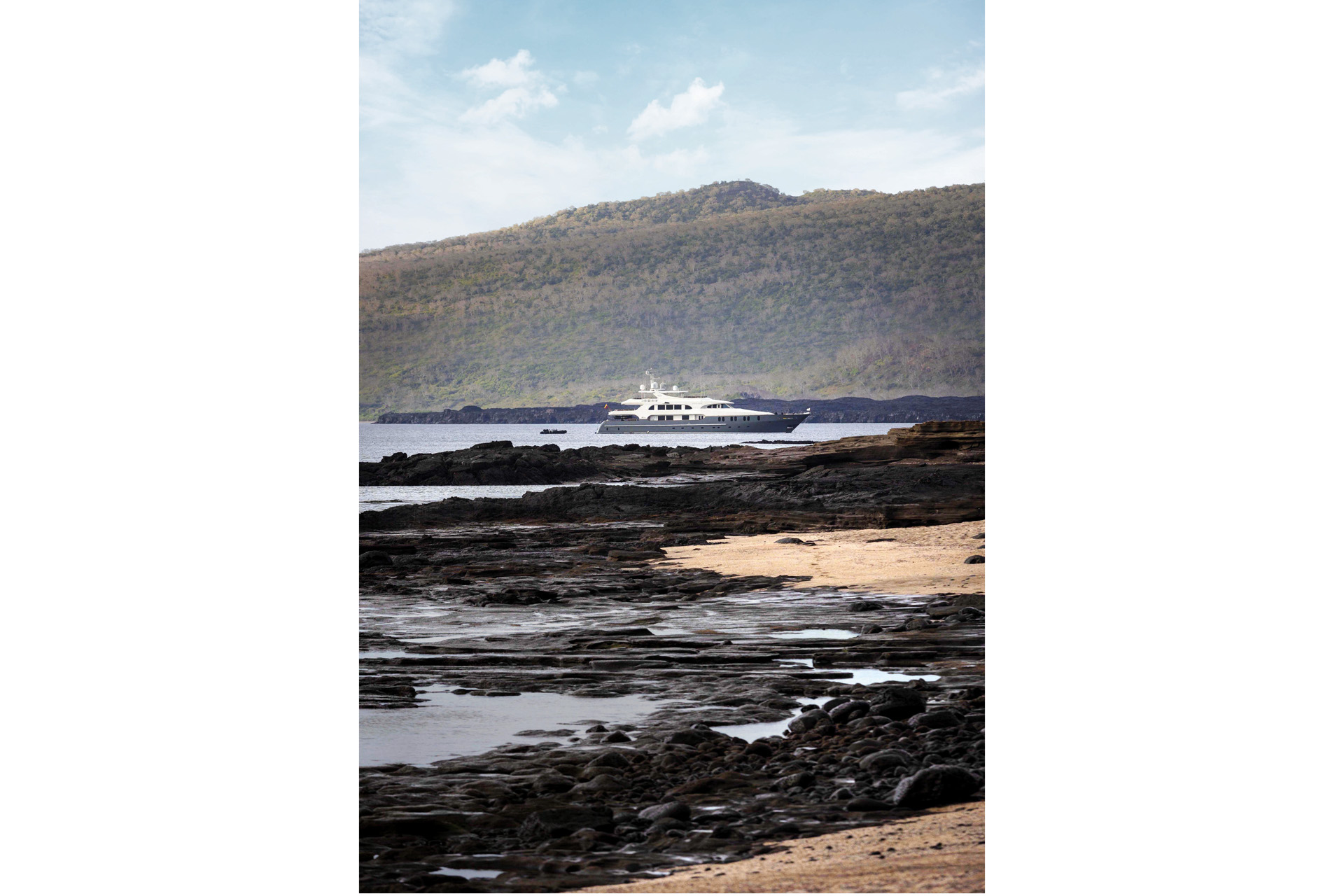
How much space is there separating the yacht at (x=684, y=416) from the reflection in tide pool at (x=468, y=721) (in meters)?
1.15

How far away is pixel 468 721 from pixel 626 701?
0.59 m

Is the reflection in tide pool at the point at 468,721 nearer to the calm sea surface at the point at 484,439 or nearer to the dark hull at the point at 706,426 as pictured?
the calm sea surface at the point at 484,439

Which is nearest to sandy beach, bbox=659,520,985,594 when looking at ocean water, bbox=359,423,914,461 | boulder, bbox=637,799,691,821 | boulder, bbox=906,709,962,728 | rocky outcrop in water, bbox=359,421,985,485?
rocky outcrop in water, bbox=359,421,985,485

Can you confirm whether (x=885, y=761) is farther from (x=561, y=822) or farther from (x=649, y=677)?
(x=561, y=822)

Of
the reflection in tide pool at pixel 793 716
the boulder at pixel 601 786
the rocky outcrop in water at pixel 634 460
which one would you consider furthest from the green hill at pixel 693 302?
the boulder at pixel 601 786

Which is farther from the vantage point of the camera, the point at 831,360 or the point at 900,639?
the point at 831,360

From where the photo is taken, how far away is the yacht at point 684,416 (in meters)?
4.38

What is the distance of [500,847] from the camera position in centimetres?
334
